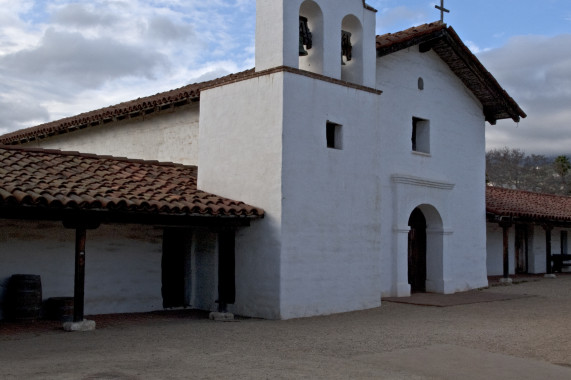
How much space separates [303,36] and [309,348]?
6675 millimetres

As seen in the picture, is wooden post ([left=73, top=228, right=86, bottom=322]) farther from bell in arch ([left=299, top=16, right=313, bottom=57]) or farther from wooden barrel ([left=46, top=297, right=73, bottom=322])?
bell in arch ([left=299, top=16, right=313, bottom=57])

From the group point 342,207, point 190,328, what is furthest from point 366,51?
point 190,328

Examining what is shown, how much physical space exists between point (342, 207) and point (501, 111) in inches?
329

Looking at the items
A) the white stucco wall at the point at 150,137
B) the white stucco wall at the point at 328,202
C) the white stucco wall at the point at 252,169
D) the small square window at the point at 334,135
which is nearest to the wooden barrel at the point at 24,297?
the white stucco wall at the point at 252,169

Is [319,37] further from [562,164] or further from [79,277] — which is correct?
[562,164]

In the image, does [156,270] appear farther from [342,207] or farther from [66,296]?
[342,207]

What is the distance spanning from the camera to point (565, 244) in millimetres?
26062

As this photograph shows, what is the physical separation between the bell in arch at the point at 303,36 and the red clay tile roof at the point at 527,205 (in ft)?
28.7

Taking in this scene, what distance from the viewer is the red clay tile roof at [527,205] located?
19.7 meters

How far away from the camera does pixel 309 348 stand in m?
8.72

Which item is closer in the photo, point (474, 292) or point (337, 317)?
point (337, 317)

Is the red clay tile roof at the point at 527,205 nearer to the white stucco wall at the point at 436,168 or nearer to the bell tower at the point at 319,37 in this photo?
the white stucco wall at the point at 436,168

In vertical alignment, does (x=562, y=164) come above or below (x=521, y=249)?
above

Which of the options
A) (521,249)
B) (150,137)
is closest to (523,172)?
(521,249)
